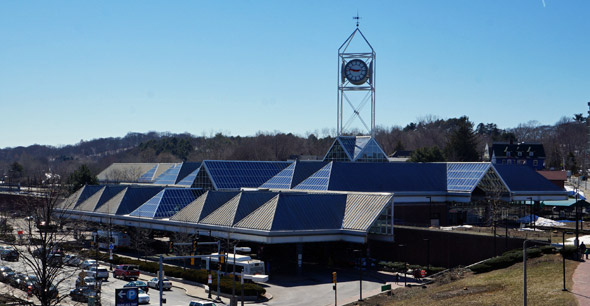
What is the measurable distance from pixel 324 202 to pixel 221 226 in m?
10.7

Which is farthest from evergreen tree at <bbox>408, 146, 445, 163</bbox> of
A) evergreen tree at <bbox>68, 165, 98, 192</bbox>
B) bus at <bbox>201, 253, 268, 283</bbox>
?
bus at <bbox>201, 253, 268, 283</bbox>

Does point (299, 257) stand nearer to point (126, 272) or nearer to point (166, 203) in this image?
point (126, 272)

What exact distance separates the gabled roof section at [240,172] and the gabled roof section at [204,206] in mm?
13081

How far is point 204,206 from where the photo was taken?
2958 inches

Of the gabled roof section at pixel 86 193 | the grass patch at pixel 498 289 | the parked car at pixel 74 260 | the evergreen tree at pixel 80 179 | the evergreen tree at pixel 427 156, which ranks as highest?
the evergreen tree at pixel 427 156

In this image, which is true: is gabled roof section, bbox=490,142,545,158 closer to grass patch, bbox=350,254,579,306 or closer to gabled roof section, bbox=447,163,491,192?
gabled roof section, bbox=447,163,491,192

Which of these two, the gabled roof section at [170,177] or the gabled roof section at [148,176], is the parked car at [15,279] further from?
the gabled roof section at [148,176]

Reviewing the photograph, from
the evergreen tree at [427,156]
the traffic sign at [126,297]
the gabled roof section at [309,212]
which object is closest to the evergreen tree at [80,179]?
the evergreen tree at [427,156]

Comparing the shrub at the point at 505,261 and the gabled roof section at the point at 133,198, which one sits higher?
the gabled roof section at the point at 133,198

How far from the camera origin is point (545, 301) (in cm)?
4038

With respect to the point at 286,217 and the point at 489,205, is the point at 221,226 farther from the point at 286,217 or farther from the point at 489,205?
the point at 489,205

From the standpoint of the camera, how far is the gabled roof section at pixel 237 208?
69.1 meters

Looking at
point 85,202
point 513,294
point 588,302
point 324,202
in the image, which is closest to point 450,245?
point 324,202

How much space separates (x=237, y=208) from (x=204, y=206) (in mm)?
6845
